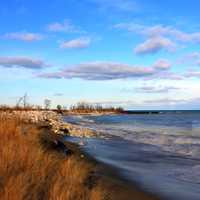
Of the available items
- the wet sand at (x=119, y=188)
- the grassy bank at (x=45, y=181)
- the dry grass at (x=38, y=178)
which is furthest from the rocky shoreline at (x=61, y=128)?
the dry grass at (x=38, y=178)

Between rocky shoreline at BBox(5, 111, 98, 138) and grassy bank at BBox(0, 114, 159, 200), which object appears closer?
grassy bank at BBox(0, 114, 159, 200)

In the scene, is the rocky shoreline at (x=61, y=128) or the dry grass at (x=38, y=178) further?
the rocky shoreline at (x=61, y=128)

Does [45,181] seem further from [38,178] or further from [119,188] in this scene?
[119,188]

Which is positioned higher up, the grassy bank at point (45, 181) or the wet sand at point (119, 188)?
the grassy bank at point (45, 181)

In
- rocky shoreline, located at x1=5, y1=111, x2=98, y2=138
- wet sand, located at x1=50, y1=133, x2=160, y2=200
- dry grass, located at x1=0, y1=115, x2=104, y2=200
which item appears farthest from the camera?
rocky shoreline, located at x1=5, y1=111, x2=98, y2=138

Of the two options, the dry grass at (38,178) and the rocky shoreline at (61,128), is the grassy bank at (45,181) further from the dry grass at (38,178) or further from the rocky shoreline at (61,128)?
the rocky shoreline at (61,128)

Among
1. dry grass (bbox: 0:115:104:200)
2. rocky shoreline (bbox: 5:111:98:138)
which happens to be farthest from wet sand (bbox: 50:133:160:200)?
rocky shoreline (bbox: 5:111:98:138)

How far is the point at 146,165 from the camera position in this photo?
1252 cm

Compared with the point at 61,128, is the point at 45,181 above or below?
below

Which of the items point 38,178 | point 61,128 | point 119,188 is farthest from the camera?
point 61,128

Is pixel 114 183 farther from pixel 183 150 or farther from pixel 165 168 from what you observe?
pixel 183 150

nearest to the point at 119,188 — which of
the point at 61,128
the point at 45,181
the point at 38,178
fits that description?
the point at 45,181

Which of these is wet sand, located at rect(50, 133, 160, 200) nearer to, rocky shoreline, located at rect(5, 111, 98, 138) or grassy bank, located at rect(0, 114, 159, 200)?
grassy bank, located at rect(0, 114, 159, 200)

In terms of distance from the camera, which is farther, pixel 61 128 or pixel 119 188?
pixel 61 128
